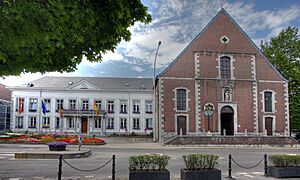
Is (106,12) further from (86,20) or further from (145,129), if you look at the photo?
(145,129)

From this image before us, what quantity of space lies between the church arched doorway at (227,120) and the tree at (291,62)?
35.7ft

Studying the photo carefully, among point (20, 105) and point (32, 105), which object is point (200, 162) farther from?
point (32, 105)

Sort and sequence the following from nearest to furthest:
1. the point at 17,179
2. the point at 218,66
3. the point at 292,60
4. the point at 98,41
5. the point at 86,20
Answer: the point at 86,20 < the point at 98,41 < the point at 17,179 < the point at 218,66 < the point at 292,60

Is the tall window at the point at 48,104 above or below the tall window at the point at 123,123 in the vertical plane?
above

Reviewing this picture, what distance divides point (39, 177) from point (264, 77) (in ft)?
107

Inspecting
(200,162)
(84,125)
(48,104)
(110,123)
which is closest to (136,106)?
(110,123)

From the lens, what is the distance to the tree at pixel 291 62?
40.3 meters

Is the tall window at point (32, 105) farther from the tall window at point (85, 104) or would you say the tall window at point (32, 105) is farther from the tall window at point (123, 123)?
the tall window at point (123, 123)

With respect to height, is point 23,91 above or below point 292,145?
above

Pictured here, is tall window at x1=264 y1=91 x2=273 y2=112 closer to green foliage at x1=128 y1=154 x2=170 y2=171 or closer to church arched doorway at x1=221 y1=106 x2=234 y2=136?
church arched doorway at x1=221 y1=106 x2=234 y2=136

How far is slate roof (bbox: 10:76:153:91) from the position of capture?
46406 millimetres

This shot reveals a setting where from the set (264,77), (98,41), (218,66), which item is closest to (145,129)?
(218,66)

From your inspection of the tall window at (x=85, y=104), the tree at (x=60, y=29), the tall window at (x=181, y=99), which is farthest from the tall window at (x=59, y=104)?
the tree at (x=60, y=29)

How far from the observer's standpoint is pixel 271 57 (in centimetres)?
4347
